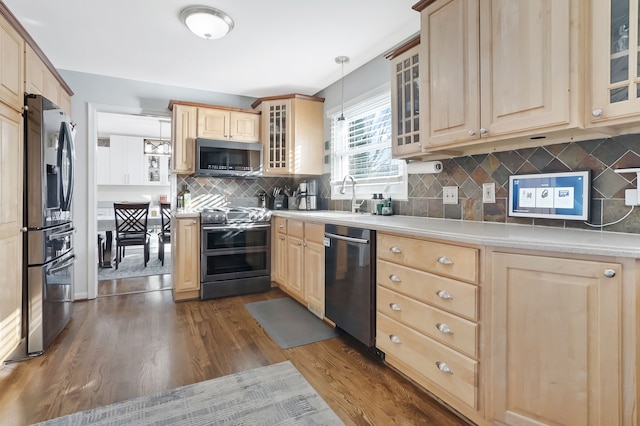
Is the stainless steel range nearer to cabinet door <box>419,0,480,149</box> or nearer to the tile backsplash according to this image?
the tile backsplash

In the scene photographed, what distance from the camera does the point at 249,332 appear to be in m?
2.58

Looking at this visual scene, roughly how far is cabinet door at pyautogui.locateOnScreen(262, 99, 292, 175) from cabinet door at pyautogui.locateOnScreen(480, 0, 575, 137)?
2485 mm

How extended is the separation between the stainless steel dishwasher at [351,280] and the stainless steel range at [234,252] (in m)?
1.27

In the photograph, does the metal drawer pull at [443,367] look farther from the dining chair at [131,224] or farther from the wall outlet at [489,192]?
the dining chair at [131,224]

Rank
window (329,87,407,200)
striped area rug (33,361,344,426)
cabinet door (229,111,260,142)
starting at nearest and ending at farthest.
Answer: striped area rug (33,361,344,426) → window (329,87,407,200) → cabinet door (229,111,260,142)

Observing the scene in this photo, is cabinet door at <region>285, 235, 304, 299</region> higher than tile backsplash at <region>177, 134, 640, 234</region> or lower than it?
lower

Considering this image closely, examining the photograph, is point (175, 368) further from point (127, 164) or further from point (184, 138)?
point (127, 164)

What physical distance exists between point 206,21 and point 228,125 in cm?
152

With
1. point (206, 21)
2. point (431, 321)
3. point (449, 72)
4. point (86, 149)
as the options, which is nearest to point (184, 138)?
point (86, 149)

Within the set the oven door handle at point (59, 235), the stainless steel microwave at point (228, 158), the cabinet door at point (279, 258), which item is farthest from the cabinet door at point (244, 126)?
the oven door handle at point (59, 235)

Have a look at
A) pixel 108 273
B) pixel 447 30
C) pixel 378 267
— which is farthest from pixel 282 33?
pixel 108 273

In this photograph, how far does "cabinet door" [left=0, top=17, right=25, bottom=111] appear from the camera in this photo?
6.42 feet

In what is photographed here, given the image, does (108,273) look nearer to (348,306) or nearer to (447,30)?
(348,306)

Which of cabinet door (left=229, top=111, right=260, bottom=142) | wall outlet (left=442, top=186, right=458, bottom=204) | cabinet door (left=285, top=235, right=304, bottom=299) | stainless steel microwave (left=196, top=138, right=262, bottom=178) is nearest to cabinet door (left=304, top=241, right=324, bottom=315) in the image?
cabinet door (left=285, top=235, right=304, bottom=299)
